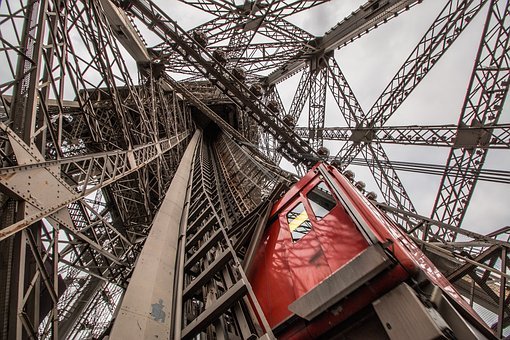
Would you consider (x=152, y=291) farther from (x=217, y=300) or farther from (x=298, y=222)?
(x=298, y=222)

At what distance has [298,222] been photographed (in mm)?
3994

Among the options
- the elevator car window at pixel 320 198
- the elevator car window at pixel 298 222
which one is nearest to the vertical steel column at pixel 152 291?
the elevator car window at pixel 298 222

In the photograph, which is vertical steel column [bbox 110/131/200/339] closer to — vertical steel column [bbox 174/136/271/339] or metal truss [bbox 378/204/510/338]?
vertical steel column [bbox 174/136/271/339]

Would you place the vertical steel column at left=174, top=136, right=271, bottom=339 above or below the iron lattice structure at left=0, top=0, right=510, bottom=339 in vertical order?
below

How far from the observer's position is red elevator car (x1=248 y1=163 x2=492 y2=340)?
2.00 metres

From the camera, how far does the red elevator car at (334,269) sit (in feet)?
6.55

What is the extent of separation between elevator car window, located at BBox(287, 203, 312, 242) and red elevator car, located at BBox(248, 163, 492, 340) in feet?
0.05

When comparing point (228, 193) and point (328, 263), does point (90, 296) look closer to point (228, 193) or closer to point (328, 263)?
point (228, 193)

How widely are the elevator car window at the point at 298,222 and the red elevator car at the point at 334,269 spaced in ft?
0.05

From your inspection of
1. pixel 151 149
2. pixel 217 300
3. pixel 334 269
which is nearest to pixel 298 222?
pixel 334 269

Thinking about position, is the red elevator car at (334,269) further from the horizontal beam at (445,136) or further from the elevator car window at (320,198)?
the horizontal beam at (445,136)

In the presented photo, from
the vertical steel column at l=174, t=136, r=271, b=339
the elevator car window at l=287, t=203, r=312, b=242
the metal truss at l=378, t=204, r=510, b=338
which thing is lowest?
the metal truss at l=378, t=204, r=510, b=338

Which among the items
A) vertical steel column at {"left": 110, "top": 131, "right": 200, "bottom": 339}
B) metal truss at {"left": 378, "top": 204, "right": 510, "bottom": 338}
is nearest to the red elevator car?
vertical steel column at {"left": 110, "top": 131, "right": 200, "bottom": 339}

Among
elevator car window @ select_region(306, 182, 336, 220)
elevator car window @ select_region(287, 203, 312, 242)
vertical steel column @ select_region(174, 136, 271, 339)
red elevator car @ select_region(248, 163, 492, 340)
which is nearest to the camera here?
red elevator car @ select_region(248, 163, 492, 340)
